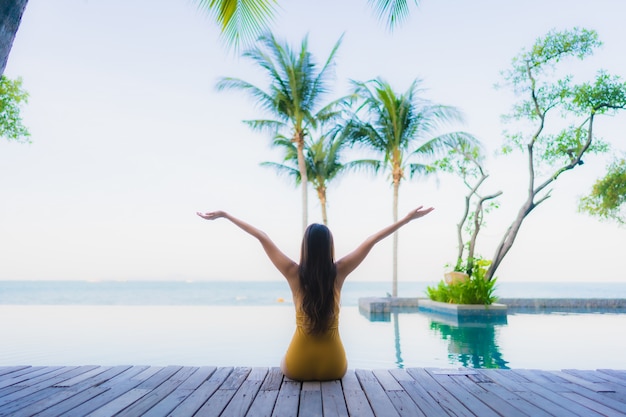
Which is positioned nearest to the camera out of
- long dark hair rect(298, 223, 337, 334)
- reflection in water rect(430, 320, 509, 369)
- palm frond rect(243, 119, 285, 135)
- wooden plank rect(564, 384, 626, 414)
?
wooden plank rect(564, 384, 626, 414)

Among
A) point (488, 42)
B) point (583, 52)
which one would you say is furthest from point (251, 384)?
point (488, 42)

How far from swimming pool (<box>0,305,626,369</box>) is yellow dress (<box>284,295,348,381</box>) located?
2.79m

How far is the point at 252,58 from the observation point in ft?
43.3

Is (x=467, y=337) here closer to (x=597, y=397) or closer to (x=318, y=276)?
(x=597, y=397)

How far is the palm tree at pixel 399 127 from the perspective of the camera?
48.0 ft

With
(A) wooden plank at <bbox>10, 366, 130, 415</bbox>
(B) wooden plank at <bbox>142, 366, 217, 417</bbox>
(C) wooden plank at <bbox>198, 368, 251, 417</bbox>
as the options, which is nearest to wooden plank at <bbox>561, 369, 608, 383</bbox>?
(C) wooden plank at <bbox>198, 368, 251, 417</bbox>

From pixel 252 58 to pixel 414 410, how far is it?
12.1 metres

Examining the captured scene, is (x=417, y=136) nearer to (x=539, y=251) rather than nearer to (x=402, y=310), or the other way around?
(x=402, y=310)

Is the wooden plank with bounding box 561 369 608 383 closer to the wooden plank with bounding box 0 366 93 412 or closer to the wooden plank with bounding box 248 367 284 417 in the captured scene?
the wooden plank with bounding box 248 367 284 417

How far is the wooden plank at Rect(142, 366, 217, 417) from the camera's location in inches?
99.6

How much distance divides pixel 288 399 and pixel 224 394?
1.43 ft

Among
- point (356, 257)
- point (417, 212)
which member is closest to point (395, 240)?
point (417, 212)

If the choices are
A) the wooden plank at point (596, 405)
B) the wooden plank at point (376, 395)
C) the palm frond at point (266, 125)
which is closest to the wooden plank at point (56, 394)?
the wooden plank at point (376, 395)

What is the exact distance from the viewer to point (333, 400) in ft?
9.03
